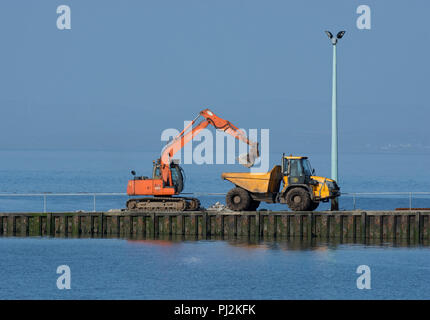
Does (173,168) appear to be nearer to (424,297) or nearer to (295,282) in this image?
(295,282)

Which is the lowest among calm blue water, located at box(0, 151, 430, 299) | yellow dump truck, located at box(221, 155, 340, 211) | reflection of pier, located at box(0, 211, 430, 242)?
calm blue water, located at box(0, 151, 430, 299)

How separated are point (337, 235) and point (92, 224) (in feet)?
53.3

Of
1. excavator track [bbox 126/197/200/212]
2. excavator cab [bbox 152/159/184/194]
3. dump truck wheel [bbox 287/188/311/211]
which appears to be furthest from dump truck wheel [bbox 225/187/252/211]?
excavator cab [bbox 152/159/184/194]

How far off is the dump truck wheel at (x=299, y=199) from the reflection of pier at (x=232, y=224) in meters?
0.41

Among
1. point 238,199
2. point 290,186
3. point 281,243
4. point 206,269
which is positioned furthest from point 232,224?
point 206,269

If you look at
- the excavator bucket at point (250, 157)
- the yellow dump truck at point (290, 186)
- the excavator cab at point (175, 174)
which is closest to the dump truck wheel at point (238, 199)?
the yellow dump truck at point (290, 186)

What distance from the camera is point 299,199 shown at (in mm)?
52094

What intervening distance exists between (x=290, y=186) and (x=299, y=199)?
999 mm

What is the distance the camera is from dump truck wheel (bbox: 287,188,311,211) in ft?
170

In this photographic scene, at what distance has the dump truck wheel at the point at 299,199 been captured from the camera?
2040 inches

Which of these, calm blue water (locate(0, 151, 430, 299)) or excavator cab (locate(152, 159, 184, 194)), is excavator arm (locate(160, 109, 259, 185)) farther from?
calm blue water (locate(0, 151, 430, 299))

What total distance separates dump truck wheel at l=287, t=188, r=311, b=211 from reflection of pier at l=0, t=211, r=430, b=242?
1.34ft

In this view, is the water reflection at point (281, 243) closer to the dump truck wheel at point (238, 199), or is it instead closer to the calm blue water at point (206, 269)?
the calm blue water at point (206, 269)
